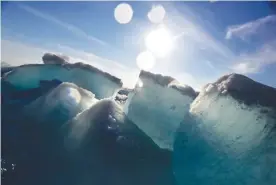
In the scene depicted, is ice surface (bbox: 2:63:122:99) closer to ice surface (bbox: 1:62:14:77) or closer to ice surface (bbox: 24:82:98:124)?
ice surface (bbox: 1:62:14:77)

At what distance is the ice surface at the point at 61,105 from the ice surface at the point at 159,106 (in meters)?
1.85

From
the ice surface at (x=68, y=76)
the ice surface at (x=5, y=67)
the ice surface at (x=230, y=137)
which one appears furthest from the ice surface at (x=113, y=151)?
the ice surface at (x=5, y=67)

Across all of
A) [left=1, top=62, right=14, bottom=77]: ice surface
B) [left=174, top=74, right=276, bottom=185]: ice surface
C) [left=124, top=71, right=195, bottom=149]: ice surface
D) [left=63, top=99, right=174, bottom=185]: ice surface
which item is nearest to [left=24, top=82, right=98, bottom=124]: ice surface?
[left=63, top=99, right=174, bottom=185]: ice surface

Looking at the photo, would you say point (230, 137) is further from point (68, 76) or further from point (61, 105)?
point (68, 76)

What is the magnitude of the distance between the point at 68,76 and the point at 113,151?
7383mm

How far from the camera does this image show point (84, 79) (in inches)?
540

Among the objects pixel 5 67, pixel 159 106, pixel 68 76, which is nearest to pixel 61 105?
pixel 159 106

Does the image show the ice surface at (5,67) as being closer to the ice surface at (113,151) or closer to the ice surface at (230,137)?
the ice surface at (113,151)

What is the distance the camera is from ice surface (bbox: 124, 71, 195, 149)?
7.68 m

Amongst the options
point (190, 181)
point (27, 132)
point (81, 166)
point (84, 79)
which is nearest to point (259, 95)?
point (190, 181)

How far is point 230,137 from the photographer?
228 inches

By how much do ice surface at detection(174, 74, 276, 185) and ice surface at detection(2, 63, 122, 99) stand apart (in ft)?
24.0

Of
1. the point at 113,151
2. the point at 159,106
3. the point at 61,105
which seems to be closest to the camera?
the point at 113,151

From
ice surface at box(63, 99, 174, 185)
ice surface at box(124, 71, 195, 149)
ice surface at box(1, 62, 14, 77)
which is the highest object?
ice surface at box(124, 71, 195, 149)
